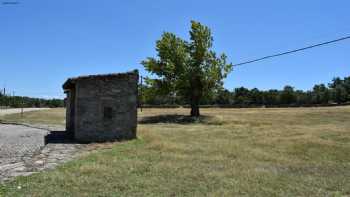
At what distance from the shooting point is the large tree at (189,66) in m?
33.2

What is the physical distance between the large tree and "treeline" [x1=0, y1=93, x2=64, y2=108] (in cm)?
5113

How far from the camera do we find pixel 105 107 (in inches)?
636

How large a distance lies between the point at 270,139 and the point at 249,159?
16.9ft

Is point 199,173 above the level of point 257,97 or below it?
below

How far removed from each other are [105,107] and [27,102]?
78.3 metres

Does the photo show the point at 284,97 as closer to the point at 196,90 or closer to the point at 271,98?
the point at 271,98

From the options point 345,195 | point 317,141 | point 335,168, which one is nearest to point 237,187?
point 345,195

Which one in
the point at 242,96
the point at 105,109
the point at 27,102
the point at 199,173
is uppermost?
the point at 242,96

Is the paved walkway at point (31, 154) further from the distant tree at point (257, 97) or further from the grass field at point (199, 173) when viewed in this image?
the distant tree at point (257, 97)

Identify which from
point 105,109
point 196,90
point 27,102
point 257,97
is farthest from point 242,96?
point 105,109

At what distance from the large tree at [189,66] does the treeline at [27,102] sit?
51.1m

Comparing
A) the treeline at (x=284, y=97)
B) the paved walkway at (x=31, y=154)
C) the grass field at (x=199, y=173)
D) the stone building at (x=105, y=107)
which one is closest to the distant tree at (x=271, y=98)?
the treeline at (x=284, y=97)

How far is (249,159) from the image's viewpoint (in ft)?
35.3

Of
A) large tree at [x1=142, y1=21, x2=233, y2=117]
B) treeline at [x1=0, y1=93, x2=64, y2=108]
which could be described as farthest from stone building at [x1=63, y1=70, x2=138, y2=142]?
treeline at [x1=0, y1=93, x2=64, y2=108]
